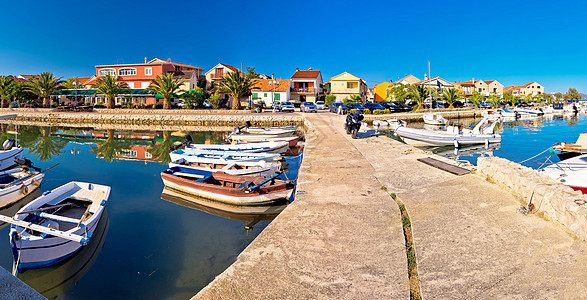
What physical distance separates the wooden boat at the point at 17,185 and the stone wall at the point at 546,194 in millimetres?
14933

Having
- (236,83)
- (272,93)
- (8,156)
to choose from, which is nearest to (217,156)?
(8,156)

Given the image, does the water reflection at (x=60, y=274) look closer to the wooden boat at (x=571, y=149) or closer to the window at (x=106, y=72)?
the wooden boat at (x=571, y=149)

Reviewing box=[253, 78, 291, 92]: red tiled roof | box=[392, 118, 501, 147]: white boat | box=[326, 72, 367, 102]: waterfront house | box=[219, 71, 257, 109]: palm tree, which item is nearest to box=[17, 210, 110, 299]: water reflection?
box=[392, 118, 501, 147]: white boat

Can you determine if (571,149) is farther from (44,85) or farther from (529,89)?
(529,89)

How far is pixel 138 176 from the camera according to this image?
56.0 feet

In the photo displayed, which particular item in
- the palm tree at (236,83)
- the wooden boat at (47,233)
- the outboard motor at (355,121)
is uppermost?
the palm tree at (236,83)

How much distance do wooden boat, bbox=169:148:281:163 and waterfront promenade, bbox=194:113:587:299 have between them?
6.58m

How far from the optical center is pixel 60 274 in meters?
7.55

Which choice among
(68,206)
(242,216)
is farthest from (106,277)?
(242,216)

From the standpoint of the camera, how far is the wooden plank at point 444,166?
1056 cm

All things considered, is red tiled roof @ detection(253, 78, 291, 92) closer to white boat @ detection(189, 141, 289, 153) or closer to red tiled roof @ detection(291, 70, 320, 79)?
red tiled roof @ detection(291, 70, 320, 79)

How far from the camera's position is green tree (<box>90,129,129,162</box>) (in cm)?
2358

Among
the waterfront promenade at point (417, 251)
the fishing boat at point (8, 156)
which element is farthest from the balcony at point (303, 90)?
the waterfront promenade at point (417, 251)

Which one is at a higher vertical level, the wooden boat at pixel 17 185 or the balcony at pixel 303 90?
the balcony at pixel 303 90
